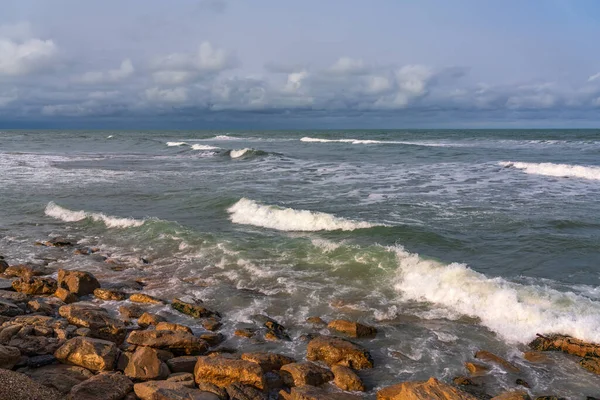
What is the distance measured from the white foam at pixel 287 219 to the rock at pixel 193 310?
6943 millimetres

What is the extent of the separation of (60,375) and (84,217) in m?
12.7

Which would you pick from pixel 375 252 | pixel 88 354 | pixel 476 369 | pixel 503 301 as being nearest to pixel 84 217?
pixel 375 252

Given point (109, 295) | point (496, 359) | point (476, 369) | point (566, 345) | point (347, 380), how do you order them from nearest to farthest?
point (347, 380)
point (476, 369)
point (496, 359)
point (566, 345)
point (109, 295)

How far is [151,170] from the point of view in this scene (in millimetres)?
34062

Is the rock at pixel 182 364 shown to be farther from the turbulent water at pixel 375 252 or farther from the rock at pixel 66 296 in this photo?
the rock at pixel 66 296

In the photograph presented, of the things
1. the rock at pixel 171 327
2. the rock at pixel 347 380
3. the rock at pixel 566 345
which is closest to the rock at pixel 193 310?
the rock at pixel 171 327

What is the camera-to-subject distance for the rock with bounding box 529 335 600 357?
24.2 ft

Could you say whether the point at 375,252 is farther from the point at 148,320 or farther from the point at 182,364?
the point at 182,364

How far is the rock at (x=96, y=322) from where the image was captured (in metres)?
7.80

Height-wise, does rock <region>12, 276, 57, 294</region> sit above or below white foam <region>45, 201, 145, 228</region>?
below

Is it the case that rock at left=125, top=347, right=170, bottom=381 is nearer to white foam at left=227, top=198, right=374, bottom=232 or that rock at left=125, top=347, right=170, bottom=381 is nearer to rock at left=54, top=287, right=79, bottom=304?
rock at left=54, top=287, right=79, bottom=304

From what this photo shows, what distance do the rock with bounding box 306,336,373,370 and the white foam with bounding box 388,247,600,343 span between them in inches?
107

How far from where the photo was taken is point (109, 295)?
9.91 meters

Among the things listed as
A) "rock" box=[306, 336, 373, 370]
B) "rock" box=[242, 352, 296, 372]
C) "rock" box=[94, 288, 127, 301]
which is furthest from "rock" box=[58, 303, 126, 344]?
"rock" box=[306, 336, 373, 370]
